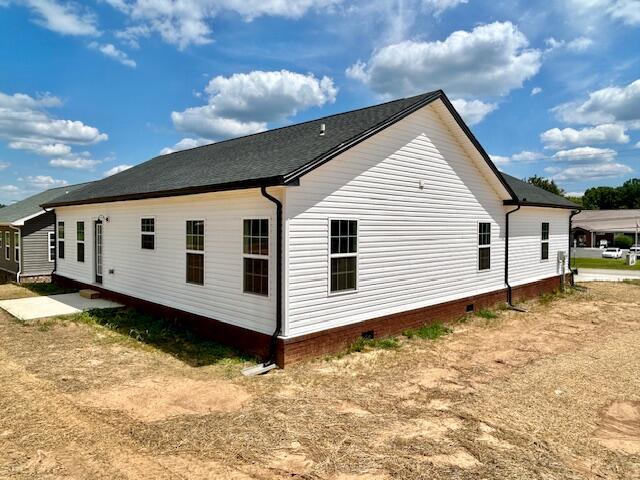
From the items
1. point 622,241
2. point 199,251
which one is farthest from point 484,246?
point 622,241

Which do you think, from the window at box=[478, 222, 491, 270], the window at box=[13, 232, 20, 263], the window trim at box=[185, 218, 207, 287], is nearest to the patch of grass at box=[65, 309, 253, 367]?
the window trim at box=[185, 218, 207, 287]

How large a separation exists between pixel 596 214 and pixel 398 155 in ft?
212

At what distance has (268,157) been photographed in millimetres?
9281

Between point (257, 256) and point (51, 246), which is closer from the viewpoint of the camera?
point (257, 256)

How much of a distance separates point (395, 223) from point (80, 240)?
1147cm

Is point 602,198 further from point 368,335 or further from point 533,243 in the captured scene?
point 368,335

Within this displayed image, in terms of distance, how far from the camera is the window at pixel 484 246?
12656mm

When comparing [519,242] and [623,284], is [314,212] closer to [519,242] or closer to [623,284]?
[519,242]

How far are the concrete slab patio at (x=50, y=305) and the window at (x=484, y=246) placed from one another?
10.5 meters

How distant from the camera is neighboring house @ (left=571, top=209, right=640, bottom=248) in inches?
2074

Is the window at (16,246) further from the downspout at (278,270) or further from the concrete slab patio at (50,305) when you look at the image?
the downspout at (278,270)

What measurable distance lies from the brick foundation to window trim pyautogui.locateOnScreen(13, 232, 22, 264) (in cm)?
876

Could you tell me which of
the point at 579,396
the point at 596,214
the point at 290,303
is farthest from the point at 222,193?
the point at 596,214

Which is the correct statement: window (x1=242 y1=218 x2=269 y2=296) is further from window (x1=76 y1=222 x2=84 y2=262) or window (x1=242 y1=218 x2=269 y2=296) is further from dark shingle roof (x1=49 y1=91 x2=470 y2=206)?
window (x1=76 y1=222 x2=84 y2=262)
